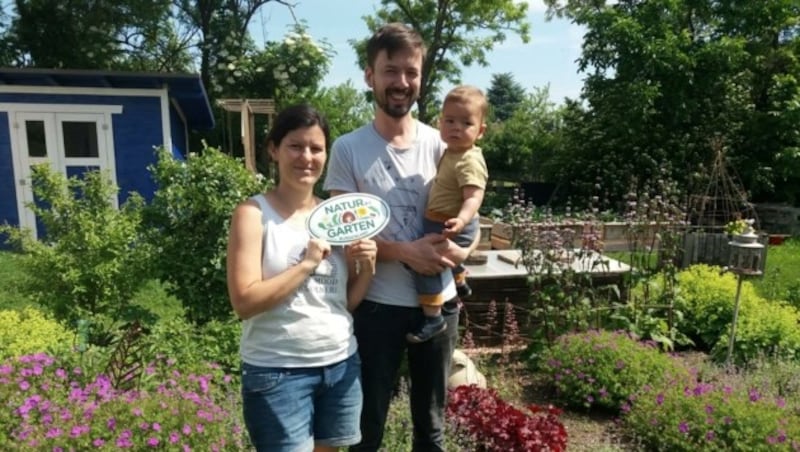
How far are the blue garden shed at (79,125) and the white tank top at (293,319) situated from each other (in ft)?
26.2

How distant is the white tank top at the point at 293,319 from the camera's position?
1698mm

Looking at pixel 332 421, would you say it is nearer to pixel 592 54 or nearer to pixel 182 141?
pixel 592 54

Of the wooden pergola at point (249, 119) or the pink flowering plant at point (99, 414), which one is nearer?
the pink flowering plant at point (99, 414)

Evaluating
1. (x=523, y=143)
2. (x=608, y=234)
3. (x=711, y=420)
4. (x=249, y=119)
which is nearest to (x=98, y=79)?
(x=249, y=119)

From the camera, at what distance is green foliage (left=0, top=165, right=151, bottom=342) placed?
12.2 feet

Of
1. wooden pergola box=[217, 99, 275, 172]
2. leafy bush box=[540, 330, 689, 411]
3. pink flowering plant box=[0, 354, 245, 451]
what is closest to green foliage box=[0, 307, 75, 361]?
pink flowering plant box=[0, 354, 245, 451]

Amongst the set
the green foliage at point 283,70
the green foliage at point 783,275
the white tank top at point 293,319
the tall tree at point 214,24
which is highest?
the tall tree at point 214,24

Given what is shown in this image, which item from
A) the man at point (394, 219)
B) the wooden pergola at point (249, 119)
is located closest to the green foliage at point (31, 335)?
the man at point (394, 219)

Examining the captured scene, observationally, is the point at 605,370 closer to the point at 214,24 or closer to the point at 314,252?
the point at 314,252

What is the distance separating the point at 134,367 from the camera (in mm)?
2900

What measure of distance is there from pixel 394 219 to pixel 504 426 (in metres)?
1.42

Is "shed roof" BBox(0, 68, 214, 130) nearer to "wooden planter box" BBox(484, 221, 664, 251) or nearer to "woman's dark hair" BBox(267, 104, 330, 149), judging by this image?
"wooden planter box" BBox(484, 221, 664, 251)

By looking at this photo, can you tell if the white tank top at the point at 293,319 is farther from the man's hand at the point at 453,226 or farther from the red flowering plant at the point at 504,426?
the red flowering plant at the point at 504,426

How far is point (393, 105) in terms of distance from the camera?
1.86m
